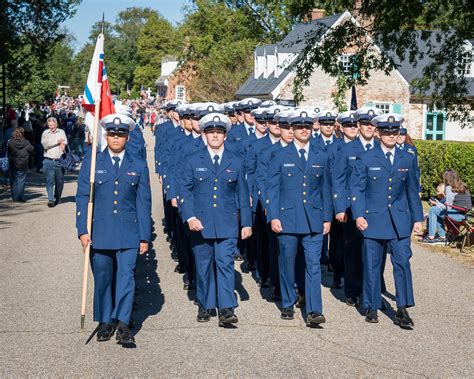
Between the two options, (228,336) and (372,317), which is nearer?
(228,336)

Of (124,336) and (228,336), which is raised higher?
(124,336)

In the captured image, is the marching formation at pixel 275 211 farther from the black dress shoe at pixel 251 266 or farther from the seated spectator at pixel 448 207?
the seated spectator at pixel 448 207

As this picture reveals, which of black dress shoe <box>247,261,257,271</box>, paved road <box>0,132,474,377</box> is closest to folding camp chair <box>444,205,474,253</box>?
paved road <box>0,132,474,377</box>

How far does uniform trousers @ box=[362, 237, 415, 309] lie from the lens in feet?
29.1

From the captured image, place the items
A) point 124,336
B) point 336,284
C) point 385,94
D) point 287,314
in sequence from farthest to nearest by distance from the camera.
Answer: point 385,94, point 336,284, point 287,314, point 124,336

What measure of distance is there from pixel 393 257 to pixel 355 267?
99cm

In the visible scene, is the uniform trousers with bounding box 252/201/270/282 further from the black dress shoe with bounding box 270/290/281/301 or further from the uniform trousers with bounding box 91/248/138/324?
the uniform trousers with bounding box 91/248/138/324

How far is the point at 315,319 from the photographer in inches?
342

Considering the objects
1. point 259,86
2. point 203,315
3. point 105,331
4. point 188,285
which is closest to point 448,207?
point 188,285

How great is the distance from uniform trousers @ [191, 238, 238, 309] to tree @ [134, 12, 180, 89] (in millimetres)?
118015

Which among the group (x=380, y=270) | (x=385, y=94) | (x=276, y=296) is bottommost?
(x=276, y=296)

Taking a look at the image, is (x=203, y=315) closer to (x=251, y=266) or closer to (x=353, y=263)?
(x=353, y=263)

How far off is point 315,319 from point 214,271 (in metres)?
1.13

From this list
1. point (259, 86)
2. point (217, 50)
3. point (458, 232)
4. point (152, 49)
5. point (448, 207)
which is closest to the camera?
point (458, 232)
